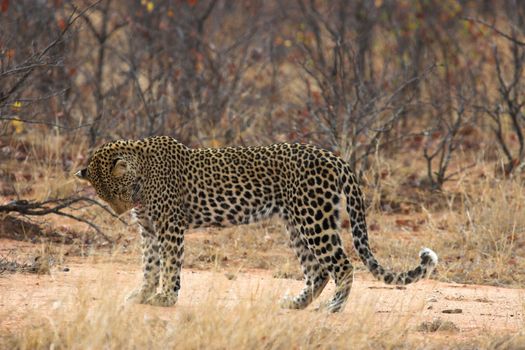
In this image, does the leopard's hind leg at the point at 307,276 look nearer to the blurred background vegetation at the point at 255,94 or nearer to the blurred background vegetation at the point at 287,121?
the blurred background vegetation at the point at 287,121

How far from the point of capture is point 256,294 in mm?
6648

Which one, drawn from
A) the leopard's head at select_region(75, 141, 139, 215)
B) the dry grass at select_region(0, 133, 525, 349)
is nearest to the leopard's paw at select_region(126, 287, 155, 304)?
the dry grass at select_region(0, 133, 525, 349)

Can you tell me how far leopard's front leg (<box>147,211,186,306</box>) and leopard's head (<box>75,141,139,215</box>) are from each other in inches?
11.2

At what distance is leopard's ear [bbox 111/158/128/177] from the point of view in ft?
22.2

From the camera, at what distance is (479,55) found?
56.0 feet

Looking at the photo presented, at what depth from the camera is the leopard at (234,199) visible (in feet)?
21.7

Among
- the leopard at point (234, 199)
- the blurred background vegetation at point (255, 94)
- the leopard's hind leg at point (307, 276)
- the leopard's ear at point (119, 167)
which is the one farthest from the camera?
the blurred background vegetation at point (255, 94)

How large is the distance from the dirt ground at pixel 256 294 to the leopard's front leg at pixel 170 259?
3.9 inches

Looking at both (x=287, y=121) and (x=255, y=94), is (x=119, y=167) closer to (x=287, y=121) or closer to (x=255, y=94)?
(x=287, y=121)

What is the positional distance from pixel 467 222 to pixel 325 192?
366 cm

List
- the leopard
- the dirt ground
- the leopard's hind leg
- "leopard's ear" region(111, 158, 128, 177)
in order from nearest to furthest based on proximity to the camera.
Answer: the dirt ground, the leopard, "leopard's ear" region(111, 158, 128, 177), the leopard's hind leg

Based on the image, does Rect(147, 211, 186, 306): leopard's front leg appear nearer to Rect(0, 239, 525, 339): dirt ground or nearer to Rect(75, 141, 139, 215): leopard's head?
Rect(0, 239, 525, 339): dirt ground

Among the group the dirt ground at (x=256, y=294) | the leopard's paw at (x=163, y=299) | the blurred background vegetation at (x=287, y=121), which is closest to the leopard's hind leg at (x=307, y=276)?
the dirt ground at (x=256, y=294)

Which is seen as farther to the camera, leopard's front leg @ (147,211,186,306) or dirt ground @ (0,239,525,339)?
leopard's front leg @ (147,211,186,306)
